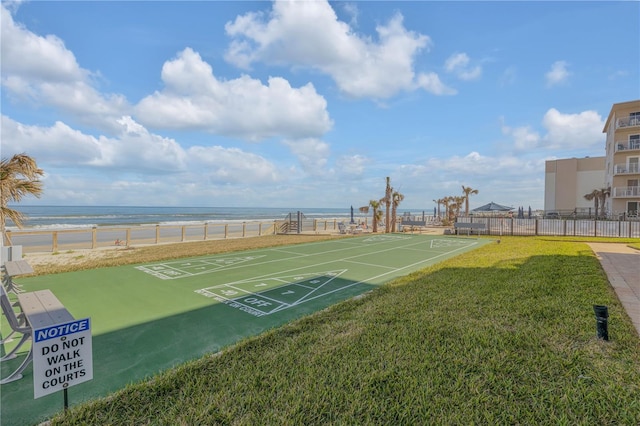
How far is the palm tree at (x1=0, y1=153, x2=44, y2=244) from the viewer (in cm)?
570

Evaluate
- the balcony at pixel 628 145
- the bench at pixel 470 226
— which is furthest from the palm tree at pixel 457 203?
the balcony at pixel 628 145

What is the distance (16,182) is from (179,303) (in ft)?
13.5

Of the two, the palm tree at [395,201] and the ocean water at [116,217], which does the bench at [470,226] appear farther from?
the ocean water at [116,217]

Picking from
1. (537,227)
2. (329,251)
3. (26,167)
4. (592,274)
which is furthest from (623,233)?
(26,167)

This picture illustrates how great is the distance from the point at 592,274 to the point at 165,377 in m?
8.29

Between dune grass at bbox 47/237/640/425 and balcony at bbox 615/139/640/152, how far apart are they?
34979 mm

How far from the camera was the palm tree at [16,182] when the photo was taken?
18.7ft

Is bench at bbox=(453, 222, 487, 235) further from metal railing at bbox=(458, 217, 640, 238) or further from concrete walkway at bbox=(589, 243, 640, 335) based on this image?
concrete walkway at bbox=(589, 243, 640, 335)

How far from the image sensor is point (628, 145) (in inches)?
1125

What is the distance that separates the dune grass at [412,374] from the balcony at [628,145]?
Result: 3498 centimetres

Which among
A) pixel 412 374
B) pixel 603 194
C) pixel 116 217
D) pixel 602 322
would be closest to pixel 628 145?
pixel 603 194

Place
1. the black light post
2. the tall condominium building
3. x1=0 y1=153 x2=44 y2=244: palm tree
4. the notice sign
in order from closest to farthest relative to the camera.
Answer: the notice sign → the black light post → x1=0 y1=153 x2=44 y2=244: palm tree → the tall condominium building

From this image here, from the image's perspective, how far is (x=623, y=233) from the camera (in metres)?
15.6

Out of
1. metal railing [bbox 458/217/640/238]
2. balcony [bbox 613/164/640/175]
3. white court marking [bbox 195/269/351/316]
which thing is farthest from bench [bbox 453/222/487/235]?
balcony [bbox 613/164/640/175]
